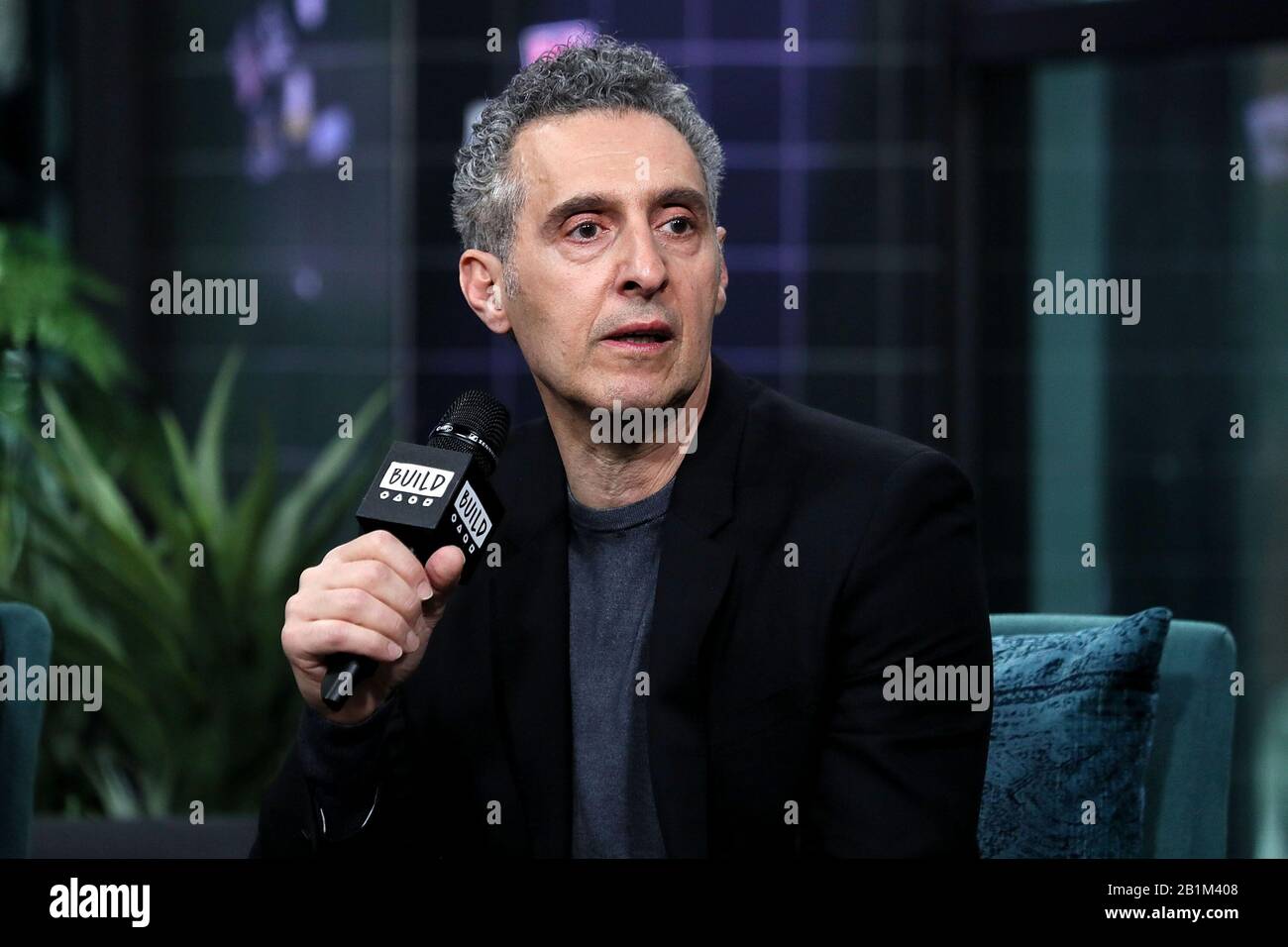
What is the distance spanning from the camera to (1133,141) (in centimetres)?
381

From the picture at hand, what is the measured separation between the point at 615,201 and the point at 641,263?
0.08 m

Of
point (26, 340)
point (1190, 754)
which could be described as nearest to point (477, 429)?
point (1190, 754)

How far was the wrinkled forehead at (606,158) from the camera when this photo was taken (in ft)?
5.12

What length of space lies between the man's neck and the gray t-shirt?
15 millimetres

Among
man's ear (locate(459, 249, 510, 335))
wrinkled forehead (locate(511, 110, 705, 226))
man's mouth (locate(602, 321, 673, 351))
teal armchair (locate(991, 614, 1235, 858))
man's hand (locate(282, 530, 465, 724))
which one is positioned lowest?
teal armchair (locate(991, 614, 1235, 858))

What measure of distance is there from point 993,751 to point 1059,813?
10 cm

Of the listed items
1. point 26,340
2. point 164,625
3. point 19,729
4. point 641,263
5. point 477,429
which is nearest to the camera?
point 477,429

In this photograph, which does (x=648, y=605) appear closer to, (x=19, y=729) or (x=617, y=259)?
(x=617, y=259)

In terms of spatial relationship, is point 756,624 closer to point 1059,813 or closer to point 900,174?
point 1059,813

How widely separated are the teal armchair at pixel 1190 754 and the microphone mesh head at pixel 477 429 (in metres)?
0.79

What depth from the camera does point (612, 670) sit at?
1566 millimetres

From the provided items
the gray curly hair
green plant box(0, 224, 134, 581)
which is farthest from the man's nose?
green plant box(0, 224, 134, 581)

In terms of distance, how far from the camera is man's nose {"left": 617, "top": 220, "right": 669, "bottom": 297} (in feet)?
5.00

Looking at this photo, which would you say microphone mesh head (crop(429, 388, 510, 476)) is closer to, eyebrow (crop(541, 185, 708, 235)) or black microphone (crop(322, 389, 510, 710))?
black microphone (crop(322, 389, 510, 710))
